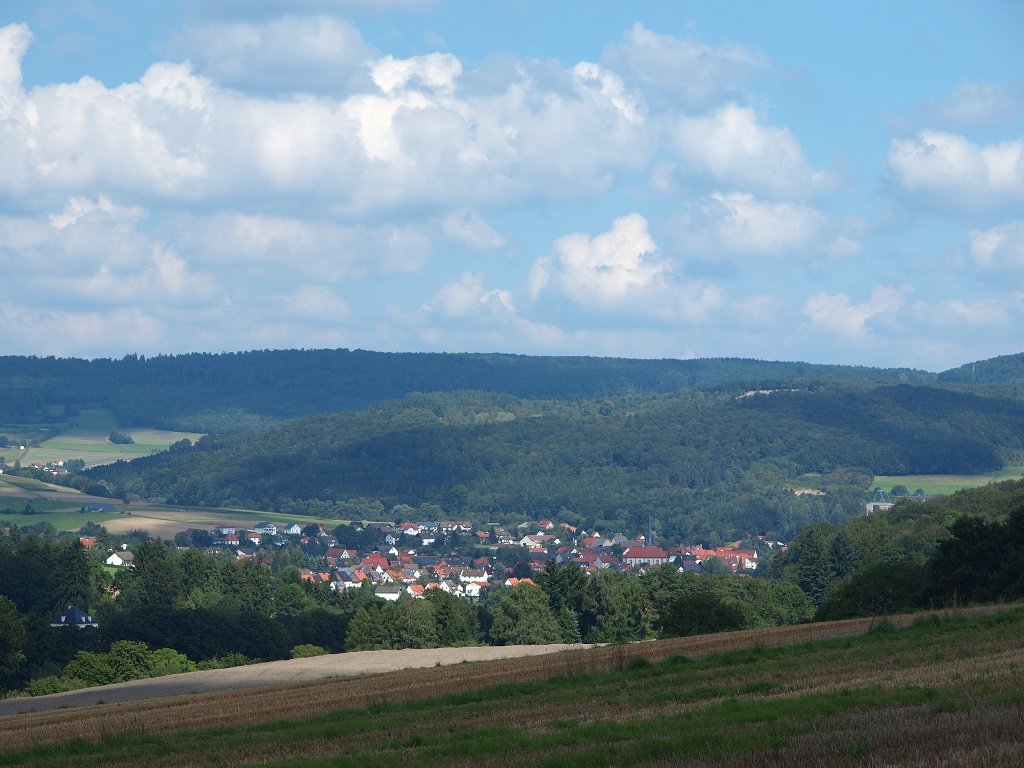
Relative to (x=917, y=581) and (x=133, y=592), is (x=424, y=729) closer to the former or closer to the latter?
(x=917, y=581)

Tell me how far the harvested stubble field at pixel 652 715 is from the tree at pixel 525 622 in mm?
57779

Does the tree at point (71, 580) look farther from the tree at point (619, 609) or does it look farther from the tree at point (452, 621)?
the tree at point (619, 609)

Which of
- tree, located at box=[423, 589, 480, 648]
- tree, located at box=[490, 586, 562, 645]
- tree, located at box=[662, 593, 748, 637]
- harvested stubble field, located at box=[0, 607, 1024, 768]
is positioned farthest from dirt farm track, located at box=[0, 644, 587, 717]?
tree, located at box=[423, 589, 480, 648]

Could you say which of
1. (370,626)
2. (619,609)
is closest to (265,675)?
(370,626)

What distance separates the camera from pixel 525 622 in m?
93.4

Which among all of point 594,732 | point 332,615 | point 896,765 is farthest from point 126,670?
point 896,765

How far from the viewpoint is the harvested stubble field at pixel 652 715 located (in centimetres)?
1579

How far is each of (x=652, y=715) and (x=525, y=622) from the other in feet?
244

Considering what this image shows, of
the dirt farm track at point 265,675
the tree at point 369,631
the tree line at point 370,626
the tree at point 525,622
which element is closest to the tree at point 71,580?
the tree line at point 370,626

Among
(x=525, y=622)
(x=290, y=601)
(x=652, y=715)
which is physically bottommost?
(x=290, y=601)

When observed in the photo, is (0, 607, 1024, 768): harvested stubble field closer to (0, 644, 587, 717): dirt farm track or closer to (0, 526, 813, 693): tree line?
(0, 644, 587, 717): dirt farm track

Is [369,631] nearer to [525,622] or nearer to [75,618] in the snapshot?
[525,622]

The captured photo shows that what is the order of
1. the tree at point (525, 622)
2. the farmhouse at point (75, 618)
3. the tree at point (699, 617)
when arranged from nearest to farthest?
the tree at point (699, 617) < the tree at point (525, 622) < the farmhouse at point (75, 618)

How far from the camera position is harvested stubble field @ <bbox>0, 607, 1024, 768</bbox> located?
15.8 meters
